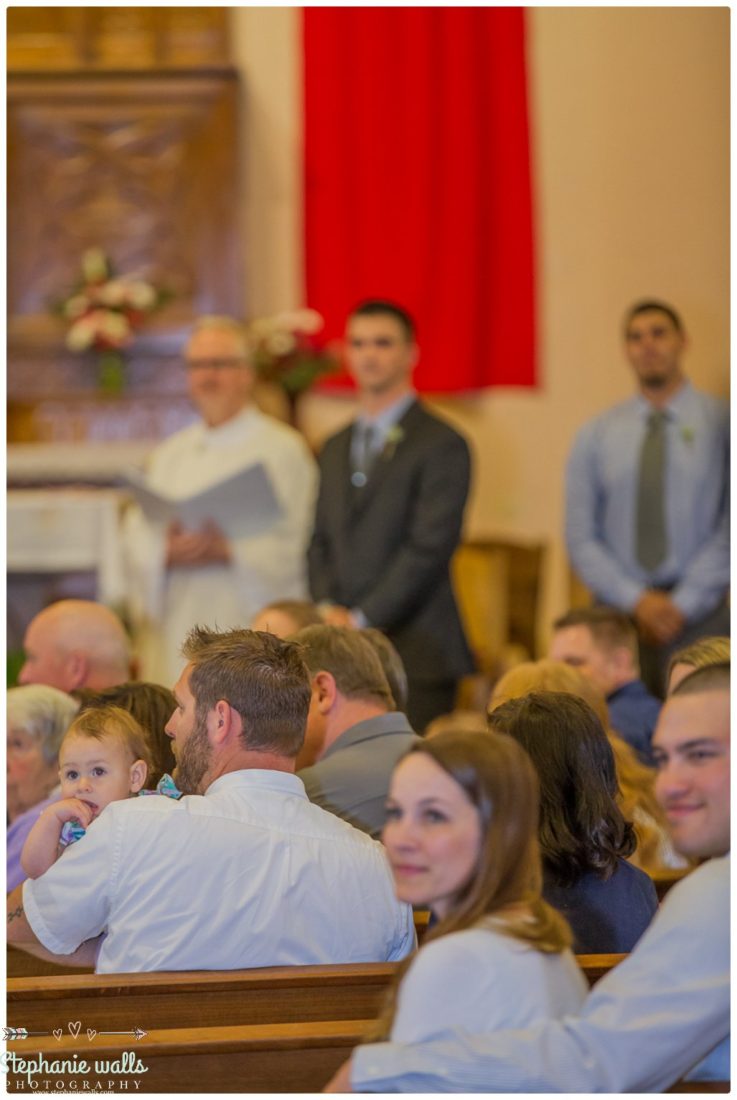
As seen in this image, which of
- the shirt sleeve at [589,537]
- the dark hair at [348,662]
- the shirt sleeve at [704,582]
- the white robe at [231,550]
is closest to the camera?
the dark hair at [348,662]

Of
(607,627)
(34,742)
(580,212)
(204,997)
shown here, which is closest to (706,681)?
(204,997)

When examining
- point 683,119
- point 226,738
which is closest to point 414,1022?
point 226,738

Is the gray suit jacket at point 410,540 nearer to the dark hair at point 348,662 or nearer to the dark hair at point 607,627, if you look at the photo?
the dark hair at point 607,627

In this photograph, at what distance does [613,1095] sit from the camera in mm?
1818

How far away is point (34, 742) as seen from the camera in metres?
3.26

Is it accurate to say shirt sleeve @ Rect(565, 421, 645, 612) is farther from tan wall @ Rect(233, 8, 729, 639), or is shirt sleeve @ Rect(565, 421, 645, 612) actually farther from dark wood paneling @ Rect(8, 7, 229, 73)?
dark wood paneling @ Rect(8, 7, 229, 73)

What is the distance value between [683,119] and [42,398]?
11.3ft

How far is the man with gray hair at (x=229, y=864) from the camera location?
7.52 feet

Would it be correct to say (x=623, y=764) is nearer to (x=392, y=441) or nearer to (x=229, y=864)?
(x=229, y=864)

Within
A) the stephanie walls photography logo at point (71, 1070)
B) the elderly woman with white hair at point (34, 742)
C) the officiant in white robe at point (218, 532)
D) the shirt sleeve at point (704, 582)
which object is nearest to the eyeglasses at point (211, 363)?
the officiant in white robe at point (218, 532)

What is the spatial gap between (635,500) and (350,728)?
8.75 feet

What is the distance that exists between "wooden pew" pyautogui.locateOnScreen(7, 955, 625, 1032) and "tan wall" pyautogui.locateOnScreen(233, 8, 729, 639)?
17.8 ft

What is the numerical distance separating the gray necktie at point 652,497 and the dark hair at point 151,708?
9.76 ft

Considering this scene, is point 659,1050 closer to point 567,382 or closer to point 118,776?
point 118,776
